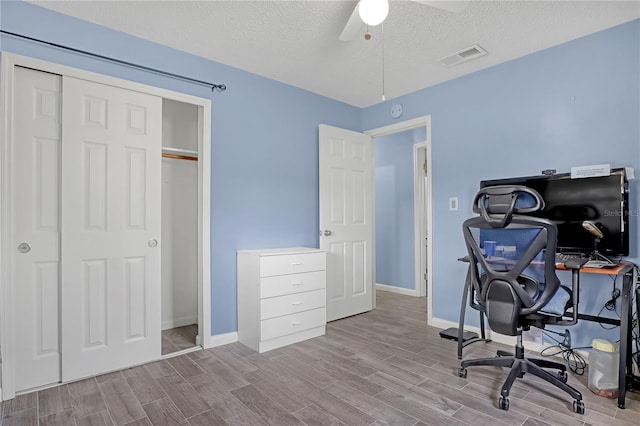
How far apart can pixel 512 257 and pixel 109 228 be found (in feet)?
9.13

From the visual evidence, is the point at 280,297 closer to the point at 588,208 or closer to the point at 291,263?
the point at 291,263

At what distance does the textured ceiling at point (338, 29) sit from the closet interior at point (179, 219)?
34.8 inches

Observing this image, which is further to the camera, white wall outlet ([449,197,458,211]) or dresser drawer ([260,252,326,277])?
white wall outlet ([449,197,458,211])

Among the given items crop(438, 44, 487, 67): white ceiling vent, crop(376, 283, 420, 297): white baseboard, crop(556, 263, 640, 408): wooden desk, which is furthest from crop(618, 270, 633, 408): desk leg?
crop(376, 283, 420, 297): white baseboard

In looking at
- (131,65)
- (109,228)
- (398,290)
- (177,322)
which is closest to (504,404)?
(109,228)

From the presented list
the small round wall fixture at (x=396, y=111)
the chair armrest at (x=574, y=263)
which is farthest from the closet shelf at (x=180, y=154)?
the chair armrest at (x=574, y=263)

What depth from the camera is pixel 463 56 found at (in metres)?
2.98

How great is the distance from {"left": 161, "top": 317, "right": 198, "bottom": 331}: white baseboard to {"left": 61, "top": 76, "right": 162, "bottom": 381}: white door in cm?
86

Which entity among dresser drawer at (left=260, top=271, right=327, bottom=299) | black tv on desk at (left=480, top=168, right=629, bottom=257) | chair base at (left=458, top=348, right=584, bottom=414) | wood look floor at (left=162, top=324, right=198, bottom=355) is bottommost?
wood look floor at (left=162, top=324, right=198, bottom=355)

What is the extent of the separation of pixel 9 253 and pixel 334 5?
8.67ft

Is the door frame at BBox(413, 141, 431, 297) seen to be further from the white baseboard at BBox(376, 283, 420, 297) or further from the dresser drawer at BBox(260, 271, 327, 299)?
the dresser drawer at BBox(260, 271, 327, 299)

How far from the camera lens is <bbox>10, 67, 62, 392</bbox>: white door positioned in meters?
2.18

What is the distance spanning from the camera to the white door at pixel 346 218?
380 cm

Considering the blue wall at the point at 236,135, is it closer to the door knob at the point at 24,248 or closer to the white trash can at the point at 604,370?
the door knob at the point at 24,248
